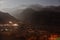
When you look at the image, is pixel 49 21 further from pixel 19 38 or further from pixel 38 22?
pixel 19 38

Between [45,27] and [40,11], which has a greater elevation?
[40,11]

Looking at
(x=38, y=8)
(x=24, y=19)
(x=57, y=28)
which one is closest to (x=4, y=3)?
(x=24, y=19)

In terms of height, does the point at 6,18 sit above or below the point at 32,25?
above

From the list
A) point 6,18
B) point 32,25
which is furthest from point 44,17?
point 6,18

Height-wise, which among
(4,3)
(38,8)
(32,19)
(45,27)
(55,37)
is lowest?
(55,37)

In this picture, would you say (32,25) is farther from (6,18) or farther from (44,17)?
(6,18)

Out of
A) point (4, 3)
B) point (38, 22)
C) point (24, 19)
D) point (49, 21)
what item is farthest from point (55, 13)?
point (4, 3)

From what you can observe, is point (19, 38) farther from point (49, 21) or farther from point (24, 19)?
point (49, 21)

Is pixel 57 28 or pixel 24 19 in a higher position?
pixel 24 19

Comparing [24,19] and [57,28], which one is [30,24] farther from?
[57,28]
